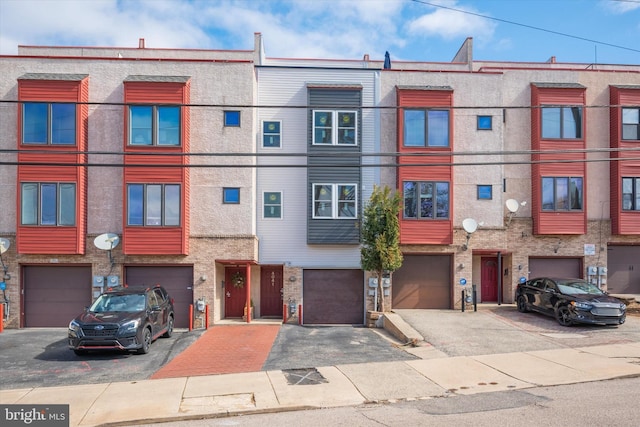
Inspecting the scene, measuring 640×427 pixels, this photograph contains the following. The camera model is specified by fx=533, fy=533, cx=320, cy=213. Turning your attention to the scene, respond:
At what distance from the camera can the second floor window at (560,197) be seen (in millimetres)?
22578

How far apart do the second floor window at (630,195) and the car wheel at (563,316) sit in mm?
8071

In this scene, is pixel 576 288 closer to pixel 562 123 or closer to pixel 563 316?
pixel 563 316

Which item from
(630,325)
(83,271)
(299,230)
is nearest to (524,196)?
(630,325)

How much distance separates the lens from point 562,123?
885 inches

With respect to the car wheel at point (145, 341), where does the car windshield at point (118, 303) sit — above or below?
above

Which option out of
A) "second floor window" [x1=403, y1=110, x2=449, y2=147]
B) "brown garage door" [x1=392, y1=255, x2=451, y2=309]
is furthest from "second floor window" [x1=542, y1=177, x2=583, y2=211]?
"second floor window" [x1=403, y1=110, x2=449, y2=147]

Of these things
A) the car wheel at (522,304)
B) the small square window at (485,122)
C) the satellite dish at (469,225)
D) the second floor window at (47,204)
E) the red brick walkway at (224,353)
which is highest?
the small square window at (485,122)

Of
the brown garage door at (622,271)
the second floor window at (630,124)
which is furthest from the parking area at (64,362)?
the second floor window at (630,124)

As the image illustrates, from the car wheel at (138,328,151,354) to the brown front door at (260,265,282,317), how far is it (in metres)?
7.44

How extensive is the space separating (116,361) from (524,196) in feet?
57.0

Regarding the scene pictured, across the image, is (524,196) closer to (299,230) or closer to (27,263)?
(299,230)

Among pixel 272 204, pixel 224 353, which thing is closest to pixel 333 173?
pixel 272 204

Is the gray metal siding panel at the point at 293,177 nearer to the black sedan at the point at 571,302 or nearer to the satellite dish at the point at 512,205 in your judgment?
the satellite dish at the point at 512,205

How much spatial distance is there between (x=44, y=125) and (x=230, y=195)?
7.12 meters
